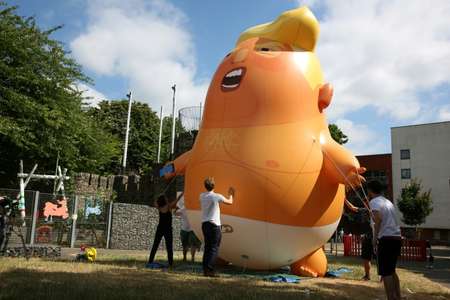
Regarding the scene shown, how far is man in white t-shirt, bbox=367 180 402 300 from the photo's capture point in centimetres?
571

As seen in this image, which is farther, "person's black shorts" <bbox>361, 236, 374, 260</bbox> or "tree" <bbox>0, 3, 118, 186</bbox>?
"tree" <bbox>0, 3, 118, 186</bbox>

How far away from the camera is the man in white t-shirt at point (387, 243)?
571 centimetres

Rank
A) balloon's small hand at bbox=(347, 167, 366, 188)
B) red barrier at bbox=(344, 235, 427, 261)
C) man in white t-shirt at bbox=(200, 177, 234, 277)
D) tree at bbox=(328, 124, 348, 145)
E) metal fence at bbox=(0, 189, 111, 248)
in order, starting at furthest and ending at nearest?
tree at bbox=(328, 124, 348, 145) < red barrier at bbox=(344, 235, 427, 261) < metal fence at bbox=(0, 189, 111, 248) < balloon's small hand at bbox=(347, 167, 366, 188) < man in white t-shirt at bbox=(200, 177, 234, 277)

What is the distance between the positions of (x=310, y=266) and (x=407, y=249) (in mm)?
10752

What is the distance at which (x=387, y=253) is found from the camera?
19.1 feet

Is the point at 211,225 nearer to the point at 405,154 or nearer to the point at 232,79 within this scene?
the point at 232,79

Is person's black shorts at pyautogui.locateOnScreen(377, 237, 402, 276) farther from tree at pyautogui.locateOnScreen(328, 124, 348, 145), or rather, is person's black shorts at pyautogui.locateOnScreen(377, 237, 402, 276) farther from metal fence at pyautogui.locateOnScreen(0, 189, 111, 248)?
tree at pyautogui.locateOnScreen(328, 124, 348, 145)

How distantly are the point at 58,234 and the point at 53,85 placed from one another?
23.1 feet

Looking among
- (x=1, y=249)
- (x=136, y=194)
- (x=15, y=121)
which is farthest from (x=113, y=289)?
(x=136, y=194)

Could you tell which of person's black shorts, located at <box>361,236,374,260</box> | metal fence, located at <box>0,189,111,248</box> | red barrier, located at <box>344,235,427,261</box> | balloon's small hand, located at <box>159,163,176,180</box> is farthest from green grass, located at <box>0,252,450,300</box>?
red barrier, located at <box>344,235,427,261</box>

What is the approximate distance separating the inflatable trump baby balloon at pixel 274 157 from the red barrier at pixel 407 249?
9539 mm

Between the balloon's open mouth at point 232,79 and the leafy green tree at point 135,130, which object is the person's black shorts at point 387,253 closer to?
the balloon's open mouth at point 232,79

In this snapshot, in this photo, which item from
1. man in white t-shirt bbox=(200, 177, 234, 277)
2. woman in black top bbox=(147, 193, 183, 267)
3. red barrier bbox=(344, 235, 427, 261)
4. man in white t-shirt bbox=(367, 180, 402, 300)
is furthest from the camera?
red barrier bbox=(344, 235, 427, 261)

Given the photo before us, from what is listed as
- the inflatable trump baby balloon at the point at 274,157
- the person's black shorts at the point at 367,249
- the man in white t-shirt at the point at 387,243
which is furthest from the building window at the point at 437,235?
the man in white t-shirt at the point at 387,243
